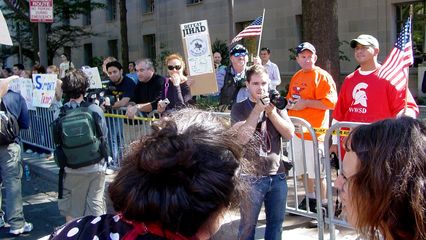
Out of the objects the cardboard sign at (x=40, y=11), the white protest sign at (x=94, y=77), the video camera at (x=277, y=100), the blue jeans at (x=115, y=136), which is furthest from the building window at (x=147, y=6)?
the video camera at (x=277, y=100)

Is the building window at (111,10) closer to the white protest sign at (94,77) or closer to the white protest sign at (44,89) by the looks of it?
the white protest sign at (44,89)

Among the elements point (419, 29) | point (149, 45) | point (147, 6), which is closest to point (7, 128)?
point (419, 29)

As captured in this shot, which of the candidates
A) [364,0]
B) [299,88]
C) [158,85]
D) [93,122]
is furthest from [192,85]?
[364,0]

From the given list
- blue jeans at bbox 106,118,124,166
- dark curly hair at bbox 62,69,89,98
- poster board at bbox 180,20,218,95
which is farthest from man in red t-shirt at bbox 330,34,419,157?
blue jeans at bbox 106,118,124,166

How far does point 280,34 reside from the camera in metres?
21.1

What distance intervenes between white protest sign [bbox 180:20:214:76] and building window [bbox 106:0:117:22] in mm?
27754

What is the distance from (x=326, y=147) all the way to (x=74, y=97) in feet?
7.51

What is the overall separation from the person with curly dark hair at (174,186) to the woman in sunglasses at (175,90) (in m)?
4.67

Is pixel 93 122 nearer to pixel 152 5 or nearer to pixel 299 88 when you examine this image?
pixel 299 88

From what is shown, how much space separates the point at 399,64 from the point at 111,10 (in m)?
30.5

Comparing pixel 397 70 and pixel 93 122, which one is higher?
pixel 397 70

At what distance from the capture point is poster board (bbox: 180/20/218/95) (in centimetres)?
640

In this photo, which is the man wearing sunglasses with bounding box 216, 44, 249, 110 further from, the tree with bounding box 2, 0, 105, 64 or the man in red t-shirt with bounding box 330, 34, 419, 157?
the tree with bounding box 2, 0, 105, 64

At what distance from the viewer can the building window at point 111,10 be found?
33.3 m
